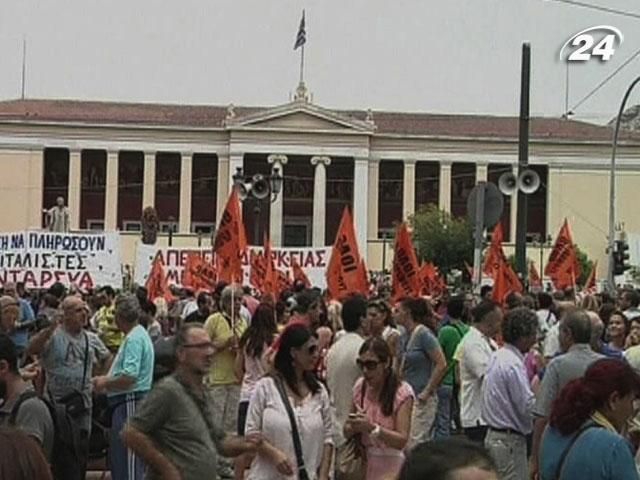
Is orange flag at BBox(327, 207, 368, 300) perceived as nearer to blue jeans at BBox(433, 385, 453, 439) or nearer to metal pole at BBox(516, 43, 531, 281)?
metal pole at BBox(516, 43, 531, 281)

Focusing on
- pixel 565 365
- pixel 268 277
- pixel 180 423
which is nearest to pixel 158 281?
pixel 268 277

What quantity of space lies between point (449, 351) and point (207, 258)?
14.8 m

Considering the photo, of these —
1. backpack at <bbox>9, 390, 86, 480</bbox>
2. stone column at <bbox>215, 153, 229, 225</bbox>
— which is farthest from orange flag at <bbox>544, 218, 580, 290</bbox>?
stone column at <bbox>215, 153, 229, 225</bbox>

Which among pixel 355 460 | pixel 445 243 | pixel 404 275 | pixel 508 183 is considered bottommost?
pixel 355 460

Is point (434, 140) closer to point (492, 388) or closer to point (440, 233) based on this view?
point (440, 233)

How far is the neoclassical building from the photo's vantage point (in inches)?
3004

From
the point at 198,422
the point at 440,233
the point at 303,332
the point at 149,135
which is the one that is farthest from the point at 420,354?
the point at 149,135

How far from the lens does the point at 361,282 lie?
1744 centimetres

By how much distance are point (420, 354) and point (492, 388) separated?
2020 millimetres

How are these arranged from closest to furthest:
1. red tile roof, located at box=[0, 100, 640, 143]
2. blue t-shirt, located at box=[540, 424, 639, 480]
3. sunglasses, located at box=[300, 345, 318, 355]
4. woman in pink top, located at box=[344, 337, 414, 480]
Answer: blue t-shirt, located at box=[540, 424, 639, 480], sunglasses, located at box=[300, 345, 318, 355], woman in pink top, located at box=[344, 337, 414, 480], red tile roof, located at box=[0, 100, 640, 143]

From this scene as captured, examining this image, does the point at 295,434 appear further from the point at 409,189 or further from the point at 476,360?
the point at 409,189

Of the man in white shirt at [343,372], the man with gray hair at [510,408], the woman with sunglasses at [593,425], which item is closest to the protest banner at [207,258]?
the man in white shirt at [343,372]

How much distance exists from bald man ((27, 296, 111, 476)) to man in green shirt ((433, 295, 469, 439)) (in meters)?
3.13

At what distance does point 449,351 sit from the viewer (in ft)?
37.1
